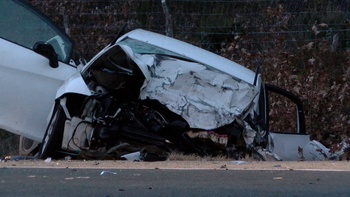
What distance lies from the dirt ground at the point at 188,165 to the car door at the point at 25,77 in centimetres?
55

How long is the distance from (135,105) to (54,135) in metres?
0.92

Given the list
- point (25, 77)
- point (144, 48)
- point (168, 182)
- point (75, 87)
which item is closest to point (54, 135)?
point (75, 87)

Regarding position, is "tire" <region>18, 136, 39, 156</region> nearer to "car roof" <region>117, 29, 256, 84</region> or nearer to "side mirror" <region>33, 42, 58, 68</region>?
"side mirror" <region>33, 42, 58, 68</region>

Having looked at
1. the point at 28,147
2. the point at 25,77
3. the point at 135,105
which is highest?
the point at 25,77

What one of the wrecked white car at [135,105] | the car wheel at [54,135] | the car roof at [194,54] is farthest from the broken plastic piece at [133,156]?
the car roof at [194,54]

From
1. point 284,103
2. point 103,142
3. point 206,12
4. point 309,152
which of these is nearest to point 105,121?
point 103,142

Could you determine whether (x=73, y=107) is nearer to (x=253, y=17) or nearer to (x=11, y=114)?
(x=11, y=114)

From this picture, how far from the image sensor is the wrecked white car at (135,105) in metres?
8.59

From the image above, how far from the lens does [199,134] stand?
342 inches

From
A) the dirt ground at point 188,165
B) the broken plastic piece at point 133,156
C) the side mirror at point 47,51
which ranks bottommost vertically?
the dirt ground at point 188,165

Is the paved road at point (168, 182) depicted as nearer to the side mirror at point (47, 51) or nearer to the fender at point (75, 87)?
the fender at point (75, 87)

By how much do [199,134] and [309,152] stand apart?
A: 1463mm

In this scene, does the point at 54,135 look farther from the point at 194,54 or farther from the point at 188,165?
the point at 194,54

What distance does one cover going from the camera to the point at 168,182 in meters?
6.67
